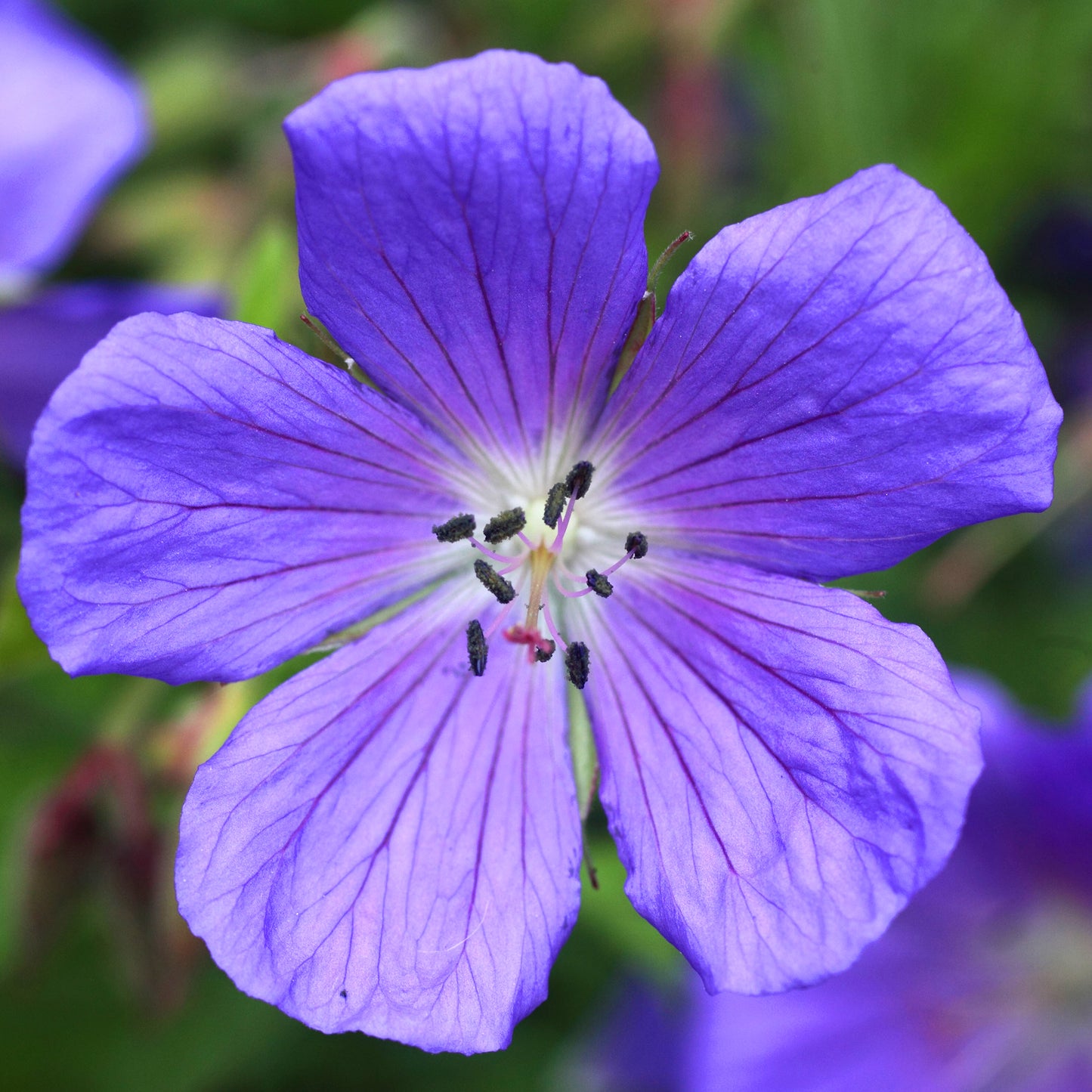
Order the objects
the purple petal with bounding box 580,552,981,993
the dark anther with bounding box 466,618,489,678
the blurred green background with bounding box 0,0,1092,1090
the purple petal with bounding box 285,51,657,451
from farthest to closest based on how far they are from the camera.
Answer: the blurred green background with bounding box 0,0,1092,1090 < the dark anther with bounding box 466,618,489,678 < the purple petal with bounding box 580,552,981,993 < the purple petal with bounding box 285,51,657,451

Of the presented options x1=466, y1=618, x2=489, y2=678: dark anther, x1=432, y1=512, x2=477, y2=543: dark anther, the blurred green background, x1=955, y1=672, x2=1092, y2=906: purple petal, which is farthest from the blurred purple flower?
x1=955, y1=672, x2=1092, y2=906: purple petal

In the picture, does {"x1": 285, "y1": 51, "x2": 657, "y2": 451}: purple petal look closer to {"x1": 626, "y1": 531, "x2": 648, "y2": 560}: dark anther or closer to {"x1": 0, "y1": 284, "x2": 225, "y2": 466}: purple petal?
{"x1": 626, "y1": 531, "x2": 648, "y2": 560}: dark anther

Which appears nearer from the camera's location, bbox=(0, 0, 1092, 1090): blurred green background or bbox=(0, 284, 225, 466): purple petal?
bbox=(0, 284, 225, 466): purple petal

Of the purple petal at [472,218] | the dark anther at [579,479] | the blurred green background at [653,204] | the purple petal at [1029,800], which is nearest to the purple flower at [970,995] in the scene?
the purple petal at [1029,800]

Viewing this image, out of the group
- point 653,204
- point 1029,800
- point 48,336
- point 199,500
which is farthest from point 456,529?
point 653,204

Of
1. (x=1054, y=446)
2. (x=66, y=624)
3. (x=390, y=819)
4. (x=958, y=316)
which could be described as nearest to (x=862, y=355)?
(x=958, y=316)

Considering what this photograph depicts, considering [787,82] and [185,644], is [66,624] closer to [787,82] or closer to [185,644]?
[185,644]

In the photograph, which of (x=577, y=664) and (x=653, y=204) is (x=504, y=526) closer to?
(x=577, y=664)
